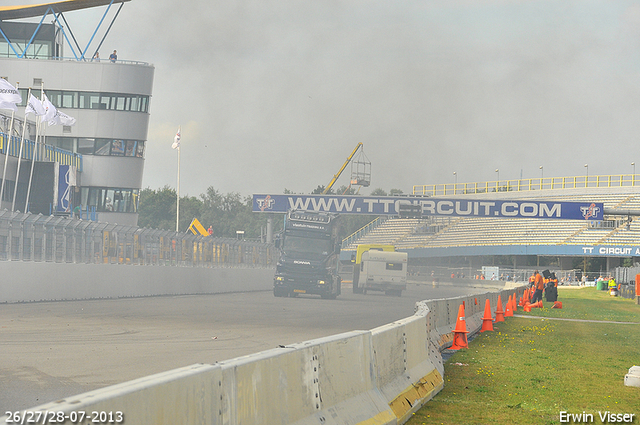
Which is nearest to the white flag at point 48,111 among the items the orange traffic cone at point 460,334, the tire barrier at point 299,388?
the orange traffic cone at point 460,334

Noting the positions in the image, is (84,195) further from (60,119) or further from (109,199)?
(60,119)

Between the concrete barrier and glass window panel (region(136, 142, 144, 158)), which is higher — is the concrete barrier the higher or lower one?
the lower one

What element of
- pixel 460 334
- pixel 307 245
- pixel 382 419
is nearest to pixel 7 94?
pixel 307 245

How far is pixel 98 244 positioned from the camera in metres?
29.8

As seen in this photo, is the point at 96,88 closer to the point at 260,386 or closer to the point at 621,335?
the point at 621,335

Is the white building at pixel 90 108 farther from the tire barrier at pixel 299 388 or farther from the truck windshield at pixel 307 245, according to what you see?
the tire barrier at pixel 299 388

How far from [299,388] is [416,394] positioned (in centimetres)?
342

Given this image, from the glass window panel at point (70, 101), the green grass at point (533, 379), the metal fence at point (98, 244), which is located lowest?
the green grass at point (533, 379)

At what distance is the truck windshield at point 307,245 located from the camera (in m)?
38.6

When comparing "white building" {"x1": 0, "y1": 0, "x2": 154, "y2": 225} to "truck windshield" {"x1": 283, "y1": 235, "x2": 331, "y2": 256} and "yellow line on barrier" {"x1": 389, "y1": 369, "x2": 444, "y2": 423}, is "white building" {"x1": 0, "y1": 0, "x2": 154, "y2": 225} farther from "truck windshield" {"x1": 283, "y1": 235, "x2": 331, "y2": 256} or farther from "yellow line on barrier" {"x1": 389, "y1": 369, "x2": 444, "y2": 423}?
"yellow line on barrier" {"x1": 389, "y1": 369, "x2": 444, "y2": 423}

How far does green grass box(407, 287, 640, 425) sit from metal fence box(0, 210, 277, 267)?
14555 millimetres

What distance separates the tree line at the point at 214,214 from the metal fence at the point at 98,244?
303ft

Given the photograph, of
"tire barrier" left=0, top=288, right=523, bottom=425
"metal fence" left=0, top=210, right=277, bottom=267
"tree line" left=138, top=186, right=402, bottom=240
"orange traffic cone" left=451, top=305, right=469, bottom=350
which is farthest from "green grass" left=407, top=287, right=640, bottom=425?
"tree line" left=138, top=186, right=402, bottom=240

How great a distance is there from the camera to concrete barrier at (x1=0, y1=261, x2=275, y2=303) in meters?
24.8
